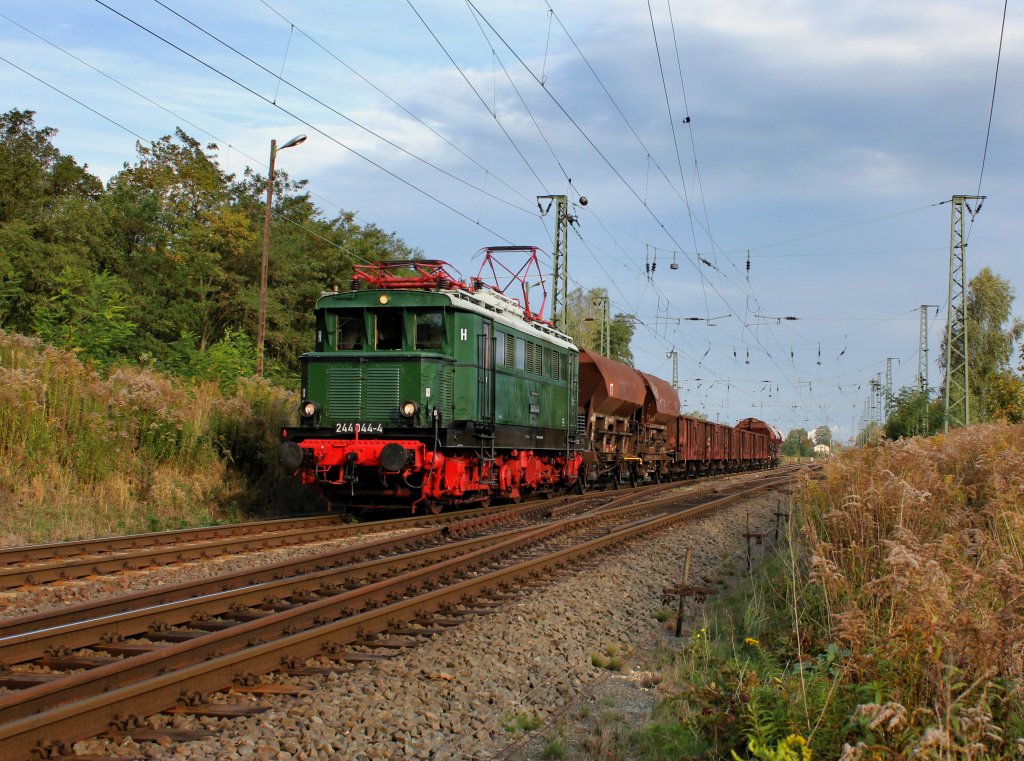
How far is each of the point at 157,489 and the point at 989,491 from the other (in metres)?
11.9

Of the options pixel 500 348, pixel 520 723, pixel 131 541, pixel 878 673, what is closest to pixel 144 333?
pixel 500 348

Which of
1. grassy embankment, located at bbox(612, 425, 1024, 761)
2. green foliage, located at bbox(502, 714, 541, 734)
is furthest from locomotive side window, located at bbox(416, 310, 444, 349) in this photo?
green foliage, located at bbox(502, 714, 541, 734)

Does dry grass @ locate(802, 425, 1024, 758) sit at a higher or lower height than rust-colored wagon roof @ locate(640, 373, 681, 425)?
lower

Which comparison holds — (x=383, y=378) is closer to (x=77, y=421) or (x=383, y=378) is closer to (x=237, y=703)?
(x=77, y=421)

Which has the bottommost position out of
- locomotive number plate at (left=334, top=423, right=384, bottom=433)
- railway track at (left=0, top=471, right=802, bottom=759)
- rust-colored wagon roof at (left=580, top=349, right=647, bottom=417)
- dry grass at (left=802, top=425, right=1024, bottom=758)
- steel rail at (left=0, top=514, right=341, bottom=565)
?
railway track at (left=0, top=471, right=802, bottom=759)

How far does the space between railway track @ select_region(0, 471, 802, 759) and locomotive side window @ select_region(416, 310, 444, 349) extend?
13.2ft

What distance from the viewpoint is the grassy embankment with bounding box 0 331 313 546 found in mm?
12391

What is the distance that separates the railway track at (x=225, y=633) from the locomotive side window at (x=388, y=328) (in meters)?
4.24

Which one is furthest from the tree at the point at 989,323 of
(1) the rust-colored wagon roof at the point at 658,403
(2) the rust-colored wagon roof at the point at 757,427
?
(1) the rust-colored wagon roof at the point at 658,403

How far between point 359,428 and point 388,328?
1.82m

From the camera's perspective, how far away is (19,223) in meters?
30.2

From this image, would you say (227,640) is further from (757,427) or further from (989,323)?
(989,323)

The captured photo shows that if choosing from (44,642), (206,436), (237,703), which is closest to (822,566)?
(237,703)

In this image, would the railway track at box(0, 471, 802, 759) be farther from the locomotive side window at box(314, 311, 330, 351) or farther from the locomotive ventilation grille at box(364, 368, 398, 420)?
the locomotive side window at box(314, 311, 330, 351)
